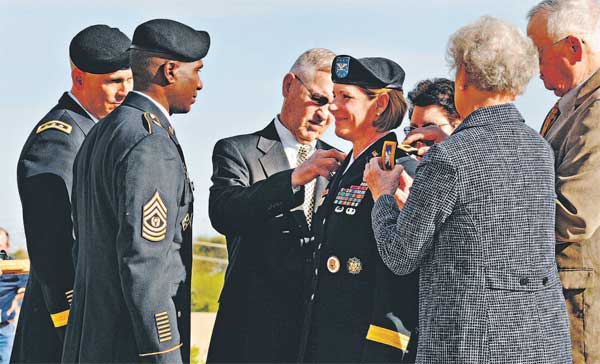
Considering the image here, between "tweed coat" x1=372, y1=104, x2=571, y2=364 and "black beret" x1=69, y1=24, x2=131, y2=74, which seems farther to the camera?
"black beret" x1=69, y1=24, x2=131, y2=74

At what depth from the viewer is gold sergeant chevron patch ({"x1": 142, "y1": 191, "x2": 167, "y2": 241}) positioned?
382 centimetres

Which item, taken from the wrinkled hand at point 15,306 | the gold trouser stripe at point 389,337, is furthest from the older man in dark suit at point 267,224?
the wrinkled hand at point 15,306

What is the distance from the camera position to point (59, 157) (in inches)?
189

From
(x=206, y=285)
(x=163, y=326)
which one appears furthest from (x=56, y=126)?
(x=206, y=285)

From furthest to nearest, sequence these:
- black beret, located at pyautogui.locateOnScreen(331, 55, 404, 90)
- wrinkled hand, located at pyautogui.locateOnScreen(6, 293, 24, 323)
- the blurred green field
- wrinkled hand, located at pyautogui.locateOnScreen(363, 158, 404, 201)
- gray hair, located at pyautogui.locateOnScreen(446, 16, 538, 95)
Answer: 1. the blurred green field
2. wrinkled hand, located at pyautogui.locateOnScreen(6, 293, 24, 323)
3. black beret, located at pyautogui.locateOnScreen(331, 55, 404, 90)
4. wrinkled hand, located at pyautogui.locateOnScreen(363, 158, 404, 201)
5. gray hair, located at pyautogui.locateOnScreen(446, 16, 538, 95)

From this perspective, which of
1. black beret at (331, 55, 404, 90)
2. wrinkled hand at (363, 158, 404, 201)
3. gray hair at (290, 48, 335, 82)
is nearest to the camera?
wrinkled hand at (363, 158, 404, 201)

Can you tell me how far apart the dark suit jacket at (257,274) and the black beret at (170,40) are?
0.76 metres

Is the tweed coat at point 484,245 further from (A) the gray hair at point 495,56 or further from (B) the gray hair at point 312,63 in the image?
(B) the gray hair at point 312,63

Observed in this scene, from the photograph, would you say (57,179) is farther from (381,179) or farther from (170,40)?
(381,179)

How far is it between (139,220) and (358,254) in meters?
0.88

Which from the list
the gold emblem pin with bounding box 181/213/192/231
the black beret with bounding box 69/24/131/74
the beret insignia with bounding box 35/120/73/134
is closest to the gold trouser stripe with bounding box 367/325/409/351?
the gold emblem pin with bounding box 181/213/192/231

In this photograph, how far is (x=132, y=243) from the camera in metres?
3.79

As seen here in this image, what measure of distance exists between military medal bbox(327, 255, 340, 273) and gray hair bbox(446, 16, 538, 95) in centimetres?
94

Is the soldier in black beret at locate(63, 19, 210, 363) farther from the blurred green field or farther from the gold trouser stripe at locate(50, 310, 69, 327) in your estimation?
the blurred green field
